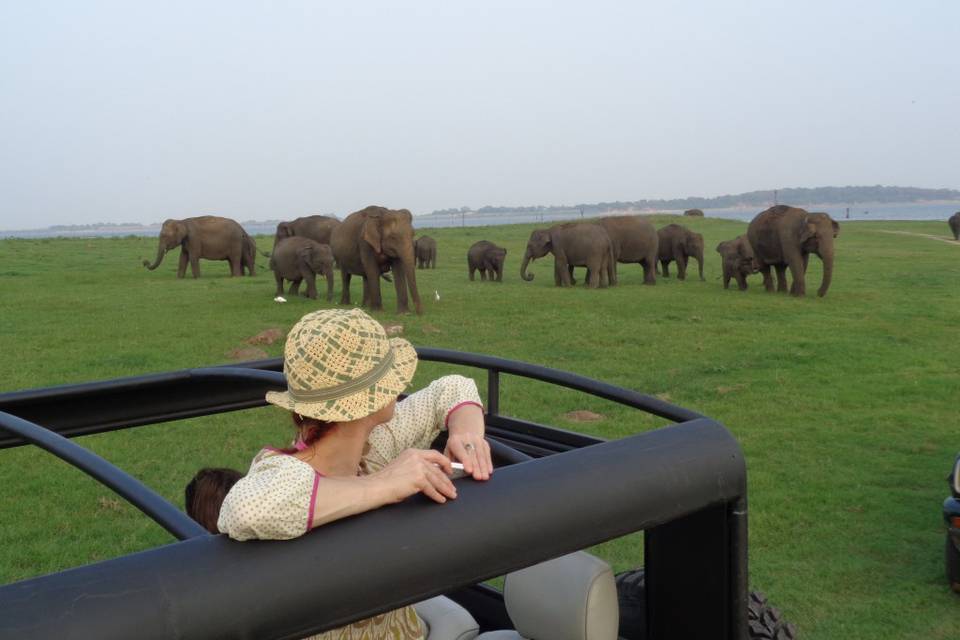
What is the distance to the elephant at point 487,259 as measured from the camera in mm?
24297

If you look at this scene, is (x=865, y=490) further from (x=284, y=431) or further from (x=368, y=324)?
(x=368, y=324)

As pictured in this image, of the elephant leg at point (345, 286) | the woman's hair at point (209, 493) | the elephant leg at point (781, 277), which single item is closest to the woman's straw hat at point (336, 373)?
the woman's hair at point (209, 493)

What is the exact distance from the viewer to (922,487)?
6.53 m

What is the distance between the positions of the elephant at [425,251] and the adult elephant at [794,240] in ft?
35.5

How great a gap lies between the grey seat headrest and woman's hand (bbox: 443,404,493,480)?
15.5 inches

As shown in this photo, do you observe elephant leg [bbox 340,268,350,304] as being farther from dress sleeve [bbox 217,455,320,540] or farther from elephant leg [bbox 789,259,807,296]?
dress sleeve [bbox 217,455,320,540]

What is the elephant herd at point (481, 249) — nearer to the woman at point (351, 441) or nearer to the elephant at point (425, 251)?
the elephant at point (425, 251)

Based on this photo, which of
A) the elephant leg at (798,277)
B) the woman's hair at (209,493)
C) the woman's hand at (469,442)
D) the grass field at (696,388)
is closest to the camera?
the woman's hand at (469,442)

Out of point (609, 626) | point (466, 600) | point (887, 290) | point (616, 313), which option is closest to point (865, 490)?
point (466, 600)

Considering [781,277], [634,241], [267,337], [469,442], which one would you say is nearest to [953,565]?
[469,442]

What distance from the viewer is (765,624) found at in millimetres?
3094

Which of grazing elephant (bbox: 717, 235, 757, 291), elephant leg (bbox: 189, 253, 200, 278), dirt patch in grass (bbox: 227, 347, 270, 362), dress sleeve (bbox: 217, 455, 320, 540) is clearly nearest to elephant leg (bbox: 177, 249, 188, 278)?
elephant leg (bbox: 189, 253, 200, 278)

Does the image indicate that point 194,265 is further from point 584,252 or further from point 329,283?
point 584,252

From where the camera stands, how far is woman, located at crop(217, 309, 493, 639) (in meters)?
1.54
